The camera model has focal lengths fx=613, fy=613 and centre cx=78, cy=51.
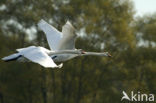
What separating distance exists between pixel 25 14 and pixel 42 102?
7.16m

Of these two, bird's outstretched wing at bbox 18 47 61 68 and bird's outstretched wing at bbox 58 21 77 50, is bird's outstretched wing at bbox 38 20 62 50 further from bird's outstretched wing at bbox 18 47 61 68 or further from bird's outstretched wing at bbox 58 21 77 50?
bird's outstretched wing at bbox 18 47 61 68

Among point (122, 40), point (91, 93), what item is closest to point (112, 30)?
point (122, 40)

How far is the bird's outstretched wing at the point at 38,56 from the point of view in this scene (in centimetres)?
2289

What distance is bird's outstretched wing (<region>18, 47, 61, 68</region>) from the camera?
22.9 meters

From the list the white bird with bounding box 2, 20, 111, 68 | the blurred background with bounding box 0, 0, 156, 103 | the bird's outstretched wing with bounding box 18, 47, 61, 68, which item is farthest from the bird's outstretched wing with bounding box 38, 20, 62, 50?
the blurred background with bounding box 0, 0, 156, 103

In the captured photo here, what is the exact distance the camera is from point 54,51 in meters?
27.3

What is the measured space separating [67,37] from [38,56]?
2505mm

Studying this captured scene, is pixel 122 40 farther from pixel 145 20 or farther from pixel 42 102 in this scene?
pixel 42 102

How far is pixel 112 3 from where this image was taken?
4547cm

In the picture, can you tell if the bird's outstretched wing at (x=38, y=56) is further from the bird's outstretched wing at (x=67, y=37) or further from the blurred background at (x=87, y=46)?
the blurred background at (x=87, y=46)

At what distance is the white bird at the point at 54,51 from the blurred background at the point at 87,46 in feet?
47.4

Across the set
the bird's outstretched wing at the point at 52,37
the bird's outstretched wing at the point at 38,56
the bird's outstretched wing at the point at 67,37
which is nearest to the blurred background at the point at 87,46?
the bird's outstretched wing at the point at 52,37

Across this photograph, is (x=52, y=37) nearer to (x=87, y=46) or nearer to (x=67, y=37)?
(x=67, y=37)

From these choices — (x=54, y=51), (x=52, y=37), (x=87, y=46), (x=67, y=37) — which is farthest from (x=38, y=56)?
(x=87, y=46)
